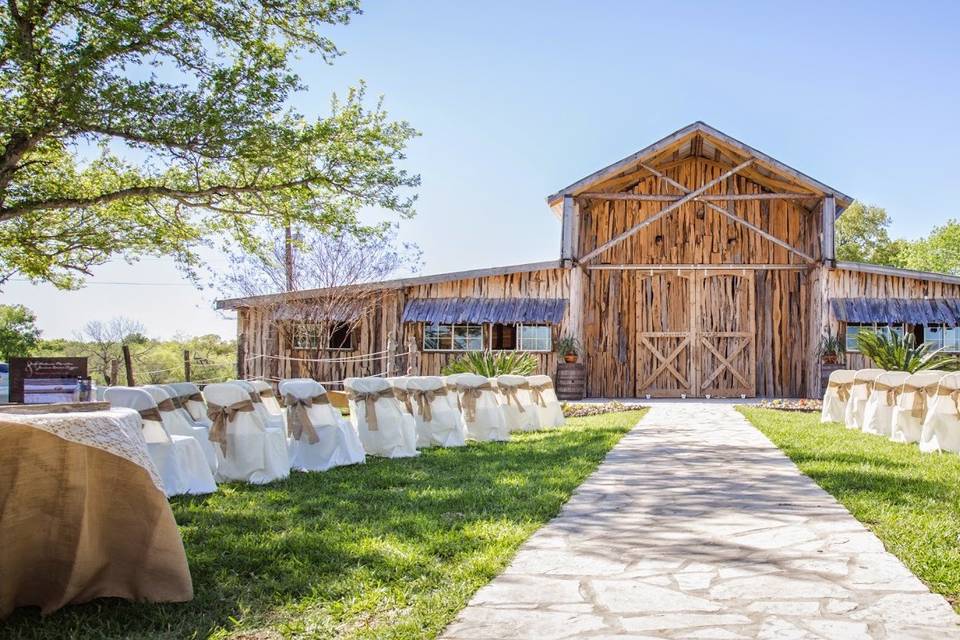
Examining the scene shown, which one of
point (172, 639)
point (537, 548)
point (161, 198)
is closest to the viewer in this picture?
point (172, 639)

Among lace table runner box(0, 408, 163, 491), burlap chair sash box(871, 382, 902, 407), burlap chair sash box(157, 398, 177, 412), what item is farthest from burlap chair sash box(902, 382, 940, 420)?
lace table runner box(0, 408, 163, 491)

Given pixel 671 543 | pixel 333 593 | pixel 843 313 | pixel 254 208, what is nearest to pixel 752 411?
pixel 843 313

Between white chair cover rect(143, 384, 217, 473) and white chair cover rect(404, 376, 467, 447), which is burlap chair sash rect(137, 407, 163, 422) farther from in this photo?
white chair cover rect(404, 376, 467, 447)

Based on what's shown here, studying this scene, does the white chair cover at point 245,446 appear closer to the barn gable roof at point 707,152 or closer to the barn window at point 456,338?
the barn window at point 456,338

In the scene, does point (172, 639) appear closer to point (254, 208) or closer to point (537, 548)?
point (537, 548)

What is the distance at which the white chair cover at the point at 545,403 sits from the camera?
37.1 ft

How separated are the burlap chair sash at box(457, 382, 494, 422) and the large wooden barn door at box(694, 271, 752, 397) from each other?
9.66 metres

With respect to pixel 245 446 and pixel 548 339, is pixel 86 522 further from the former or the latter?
pixel 548 339

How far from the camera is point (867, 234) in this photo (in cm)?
3659

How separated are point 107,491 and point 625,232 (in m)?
15.5

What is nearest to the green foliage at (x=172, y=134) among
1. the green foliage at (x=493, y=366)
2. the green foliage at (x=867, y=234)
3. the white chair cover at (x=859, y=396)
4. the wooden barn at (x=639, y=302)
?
the green foliage at (x=493, y=366)

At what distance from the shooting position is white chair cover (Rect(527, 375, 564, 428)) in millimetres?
11312

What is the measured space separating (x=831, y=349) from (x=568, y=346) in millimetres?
5428

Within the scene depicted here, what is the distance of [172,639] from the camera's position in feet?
9.21
